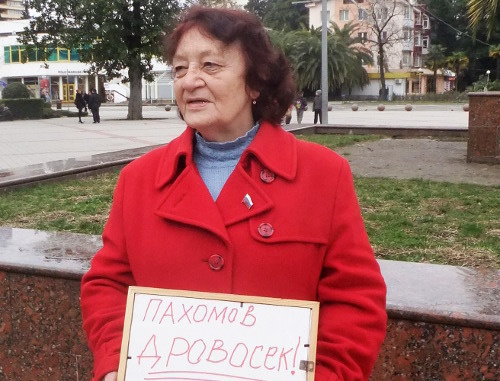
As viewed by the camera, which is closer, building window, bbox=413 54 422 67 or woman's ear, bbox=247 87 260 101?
woman's ear, bbox=247 87 260 101

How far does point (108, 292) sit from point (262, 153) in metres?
0.59

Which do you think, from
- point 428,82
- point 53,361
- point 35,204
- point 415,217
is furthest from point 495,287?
point 428,82

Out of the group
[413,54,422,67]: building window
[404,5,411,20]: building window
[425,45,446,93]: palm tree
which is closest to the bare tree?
[404,5,411,20]: building window

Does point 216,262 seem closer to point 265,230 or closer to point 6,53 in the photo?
point 265,230

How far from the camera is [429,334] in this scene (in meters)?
2.66

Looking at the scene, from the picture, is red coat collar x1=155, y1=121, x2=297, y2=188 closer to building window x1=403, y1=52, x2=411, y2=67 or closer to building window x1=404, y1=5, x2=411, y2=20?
building window x1=404, y1=5, x2=411, y2=20

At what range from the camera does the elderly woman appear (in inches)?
74.5

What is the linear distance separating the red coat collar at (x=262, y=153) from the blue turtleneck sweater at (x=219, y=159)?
0.05m

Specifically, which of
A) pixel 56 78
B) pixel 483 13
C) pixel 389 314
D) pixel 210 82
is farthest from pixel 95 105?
pixel 56 78

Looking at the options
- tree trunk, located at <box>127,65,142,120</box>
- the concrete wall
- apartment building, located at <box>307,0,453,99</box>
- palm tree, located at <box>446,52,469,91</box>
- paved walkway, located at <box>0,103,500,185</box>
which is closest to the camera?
the concrete wall

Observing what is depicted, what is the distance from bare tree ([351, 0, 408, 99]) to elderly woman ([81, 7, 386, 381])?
53053mm

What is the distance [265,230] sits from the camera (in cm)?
189

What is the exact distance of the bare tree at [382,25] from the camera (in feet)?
184

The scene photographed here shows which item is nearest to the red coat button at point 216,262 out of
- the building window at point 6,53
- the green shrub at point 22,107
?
the green shrub at point 22,107
